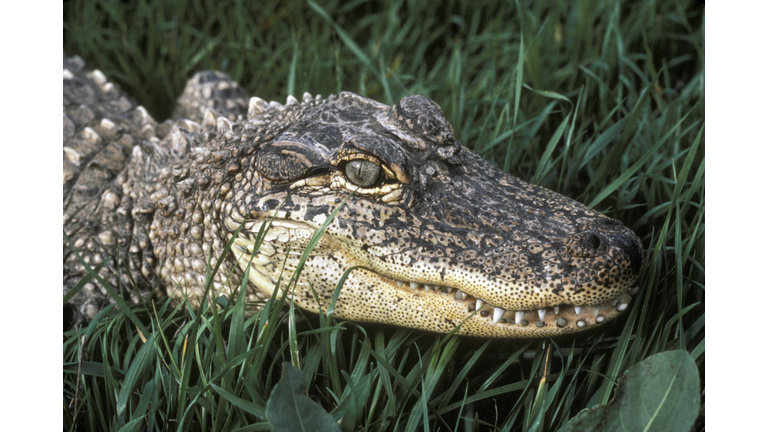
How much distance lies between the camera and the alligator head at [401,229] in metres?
2.18

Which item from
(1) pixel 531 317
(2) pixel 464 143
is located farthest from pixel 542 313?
(2) pixel 464 143

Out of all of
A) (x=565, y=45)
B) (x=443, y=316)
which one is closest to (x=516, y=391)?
(x=443, y=316)

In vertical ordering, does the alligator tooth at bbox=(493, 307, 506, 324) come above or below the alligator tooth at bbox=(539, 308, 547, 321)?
below

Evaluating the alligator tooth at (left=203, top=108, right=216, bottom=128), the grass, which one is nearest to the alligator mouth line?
the grass

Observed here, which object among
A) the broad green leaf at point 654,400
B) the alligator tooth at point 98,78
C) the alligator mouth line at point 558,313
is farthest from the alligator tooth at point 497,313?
the alligator tooth at point 98,78

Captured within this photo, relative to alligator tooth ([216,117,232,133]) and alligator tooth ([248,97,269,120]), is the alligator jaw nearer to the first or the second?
alligator tooth ([216,117,232,133])

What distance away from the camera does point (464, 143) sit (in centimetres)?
373

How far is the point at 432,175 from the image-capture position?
8.20ft

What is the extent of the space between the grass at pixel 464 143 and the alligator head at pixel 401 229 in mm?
194

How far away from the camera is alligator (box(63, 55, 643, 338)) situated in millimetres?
2199

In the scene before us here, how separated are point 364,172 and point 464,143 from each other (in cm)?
148

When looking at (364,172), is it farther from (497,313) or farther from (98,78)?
(98,78)

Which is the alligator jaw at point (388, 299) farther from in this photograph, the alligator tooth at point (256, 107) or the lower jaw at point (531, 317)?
the alligator tooth at point (256, 107)

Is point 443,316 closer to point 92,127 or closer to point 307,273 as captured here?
point 307,273
